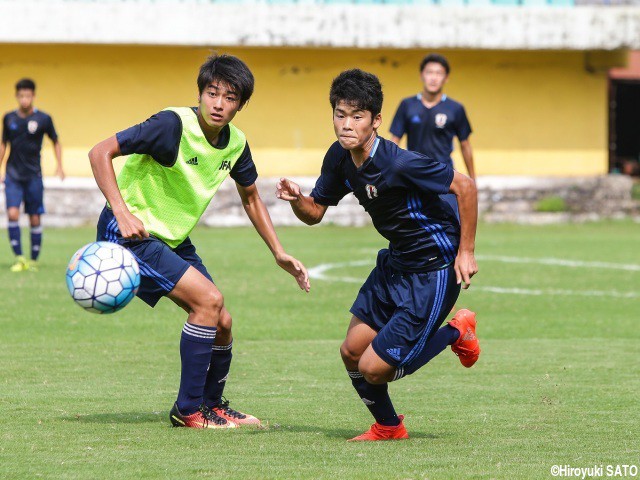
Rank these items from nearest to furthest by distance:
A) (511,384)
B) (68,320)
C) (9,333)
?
(511,384), (9,333), (68,320)

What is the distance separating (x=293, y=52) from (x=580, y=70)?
20.1ft

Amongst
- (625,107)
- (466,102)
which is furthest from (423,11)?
(625,107)

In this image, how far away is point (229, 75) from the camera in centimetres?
667

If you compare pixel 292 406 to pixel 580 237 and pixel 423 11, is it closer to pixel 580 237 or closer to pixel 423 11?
pixel 580 237

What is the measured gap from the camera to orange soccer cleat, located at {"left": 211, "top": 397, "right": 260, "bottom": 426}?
6.85 m

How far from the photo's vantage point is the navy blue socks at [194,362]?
264 inches

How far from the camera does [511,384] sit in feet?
27.1

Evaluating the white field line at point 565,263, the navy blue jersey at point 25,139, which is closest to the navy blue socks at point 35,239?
the navy blue jersey at point 25,139

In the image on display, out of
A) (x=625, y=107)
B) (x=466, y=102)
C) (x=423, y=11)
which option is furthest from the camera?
(x=625, y=107)

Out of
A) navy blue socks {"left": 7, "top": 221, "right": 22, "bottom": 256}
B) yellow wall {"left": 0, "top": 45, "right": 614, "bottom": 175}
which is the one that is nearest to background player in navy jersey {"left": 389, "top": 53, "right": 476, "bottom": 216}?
navy blue socks {"left": 7, "top": 221, "right": 22, "bottom": 256}

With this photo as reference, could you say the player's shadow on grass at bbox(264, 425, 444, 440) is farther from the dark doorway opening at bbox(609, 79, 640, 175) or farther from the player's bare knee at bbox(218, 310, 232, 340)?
the dark doorway opening at bbox(609, 79, 640, 175)

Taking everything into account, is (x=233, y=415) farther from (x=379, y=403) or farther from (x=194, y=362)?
(x=379, y=403)

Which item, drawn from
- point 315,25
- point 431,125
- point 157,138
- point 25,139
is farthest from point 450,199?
point 315,25

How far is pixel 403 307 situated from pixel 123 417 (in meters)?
1.78
